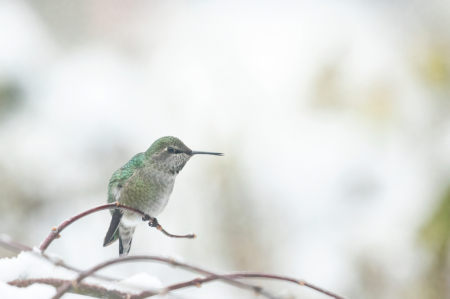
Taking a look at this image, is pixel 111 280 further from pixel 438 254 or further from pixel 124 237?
pixel 438 254

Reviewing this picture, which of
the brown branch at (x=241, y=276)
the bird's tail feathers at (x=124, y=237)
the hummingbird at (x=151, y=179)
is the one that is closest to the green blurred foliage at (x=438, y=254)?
the hummingbird at (x=151, y=179)

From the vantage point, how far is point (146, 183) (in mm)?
1927

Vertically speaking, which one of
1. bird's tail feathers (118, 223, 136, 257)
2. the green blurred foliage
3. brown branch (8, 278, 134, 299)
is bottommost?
the green blurred foliage

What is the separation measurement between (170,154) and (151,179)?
0.16m

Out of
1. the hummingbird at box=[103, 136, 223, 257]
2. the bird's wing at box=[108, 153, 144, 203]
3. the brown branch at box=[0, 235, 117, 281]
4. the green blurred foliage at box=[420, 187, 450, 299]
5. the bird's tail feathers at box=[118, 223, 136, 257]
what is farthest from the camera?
the green blurred foliage at box=[420, 187, 450, 299]

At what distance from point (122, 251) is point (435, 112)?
4307mm

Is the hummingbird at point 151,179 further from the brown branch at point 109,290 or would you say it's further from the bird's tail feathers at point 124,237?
the brown branch at point 109,290

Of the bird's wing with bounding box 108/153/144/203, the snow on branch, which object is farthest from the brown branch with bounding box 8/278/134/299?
the bird's wing with bounding box 108/153/144/203

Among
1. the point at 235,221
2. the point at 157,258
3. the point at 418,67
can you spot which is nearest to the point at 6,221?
the point at 235,221

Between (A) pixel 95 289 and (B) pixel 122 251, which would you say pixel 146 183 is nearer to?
(B) pixel 122 251

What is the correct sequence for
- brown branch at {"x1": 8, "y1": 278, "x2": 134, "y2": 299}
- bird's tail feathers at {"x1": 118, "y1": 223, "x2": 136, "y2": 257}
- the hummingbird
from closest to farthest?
brown branch at {"x1": 8, "y1": 278, "x2": 134, "y2": 299}, bird's tail feathers at {"x1": 118, "y1": 223, "x2": 136, "y2": 257}, the hummingbird

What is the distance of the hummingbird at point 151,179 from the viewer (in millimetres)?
1815

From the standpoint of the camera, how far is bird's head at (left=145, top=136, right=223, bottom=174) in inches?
71.1

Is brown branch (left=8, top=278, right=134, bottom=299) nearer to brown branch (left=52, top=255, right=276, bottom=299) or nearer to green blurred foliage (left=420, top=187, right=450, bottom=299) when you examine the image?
brown branch (left=52, top=255, right=276, bottom=299)
